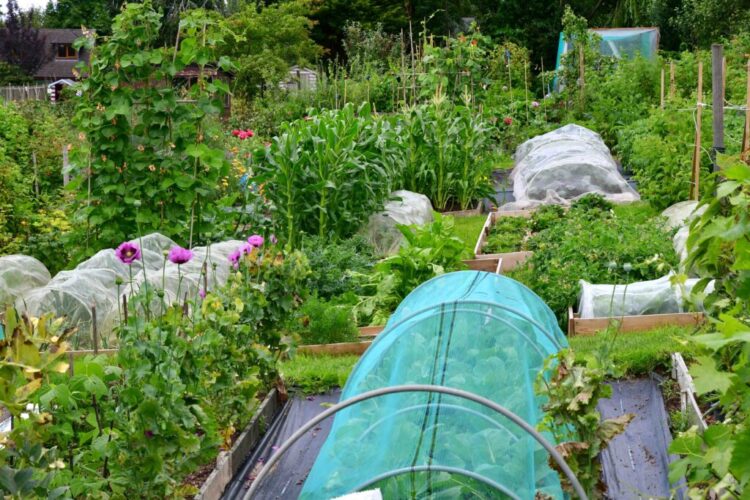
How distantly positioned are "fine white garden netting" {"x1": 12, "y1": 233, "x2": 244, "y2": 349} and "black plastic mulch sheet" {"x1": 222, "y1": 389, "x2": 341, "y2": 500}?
1.10 meters

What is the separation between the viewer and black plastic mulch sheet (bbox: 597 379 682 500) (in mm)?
5109

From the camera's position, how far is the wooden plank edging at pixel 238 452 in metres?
5.04

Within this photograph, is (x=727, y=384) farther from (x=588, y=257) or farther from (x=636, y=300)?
(x=588, y=257)

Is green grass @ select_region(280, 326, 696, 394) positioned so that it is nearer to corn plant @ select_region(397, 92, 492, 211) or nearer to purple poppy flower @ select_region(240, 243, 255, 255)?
purple poppy flower @ select_region(240, 243, 255, 255)

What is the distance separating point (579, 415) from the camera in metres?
3.80

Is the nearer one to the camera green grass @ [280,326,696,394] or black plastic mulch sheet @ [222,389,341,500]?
black plastic mulch sheet @ [222,389,341,500]

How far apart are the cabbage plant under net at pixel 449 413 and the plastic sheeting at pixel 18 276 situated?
3917 mm

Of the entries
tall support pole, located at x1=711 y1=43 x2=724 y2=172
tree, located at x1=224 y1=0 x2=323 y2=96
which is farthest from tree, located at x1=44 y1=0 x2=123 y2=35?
tall support pole, located at x1=711 y1=43 x2=724 y2=172

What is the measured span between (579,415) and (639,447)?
6.51ft

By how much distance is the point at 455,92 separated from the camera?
15992 millimetres

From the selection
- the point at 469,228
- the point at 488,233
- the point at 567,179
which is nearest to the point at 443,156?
the point at 469,228

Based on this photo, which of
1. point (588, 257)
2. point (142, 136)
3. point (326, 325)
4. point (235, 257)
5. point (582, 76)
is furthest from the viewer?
point (582, 76)

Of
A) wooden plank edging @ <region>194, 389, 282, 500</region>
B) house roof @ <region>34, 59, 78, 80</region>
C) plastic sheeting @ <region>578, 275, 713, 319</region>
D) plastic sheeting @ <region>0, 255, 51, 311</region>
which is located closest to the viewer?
wooden plank edging @ <region>194, 389, 282, 500</region>

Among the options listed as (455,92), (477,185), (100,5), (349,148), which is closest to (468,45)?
(455,92)
